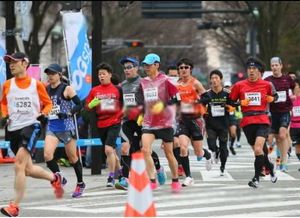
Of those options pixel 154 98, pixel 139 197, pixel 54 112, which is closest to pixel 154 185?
pixel 154 98

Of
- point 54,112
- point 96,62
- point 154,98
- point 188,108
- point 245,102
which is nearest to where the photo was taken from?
point 188,108

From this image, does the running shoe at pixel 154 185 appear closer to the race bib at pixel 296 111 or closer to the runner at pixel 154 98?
the runner at pixel 154 98

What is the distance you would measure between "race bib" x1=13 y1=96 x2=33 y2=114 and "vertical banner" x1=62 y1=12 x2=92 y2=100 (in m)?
5.36

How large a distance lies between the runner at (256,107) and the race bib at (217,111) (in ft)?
6.18

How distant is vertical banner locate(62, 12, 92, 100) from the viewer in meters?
16.0

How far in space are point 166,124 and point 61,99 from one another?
59.3 inches

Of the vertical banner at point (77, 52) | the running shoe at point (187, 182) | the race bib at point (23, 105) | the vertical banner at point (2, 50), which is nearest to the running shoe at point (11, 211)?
the race bib at point (23, 105)

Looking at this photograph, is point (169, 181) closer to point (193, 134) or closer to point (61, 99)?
point (193, 134)

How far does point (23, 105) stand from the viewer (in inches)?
417

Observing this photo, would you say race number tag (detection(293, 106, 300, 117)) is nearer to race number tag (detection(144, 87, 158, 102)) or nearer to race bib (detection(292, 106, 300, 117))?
race bib (detection(292, 106, 300, 117))

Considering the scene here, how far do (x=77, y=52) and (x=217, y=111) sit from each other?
112 inches

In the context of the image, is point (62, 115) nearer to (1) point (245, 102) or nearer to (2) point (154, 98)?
(2) point (154, 98)

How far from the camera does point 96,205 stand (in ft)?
37.5

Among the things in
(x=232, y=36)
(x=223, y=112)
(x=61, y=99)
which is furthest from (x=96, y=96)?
(x=232, y=36)
